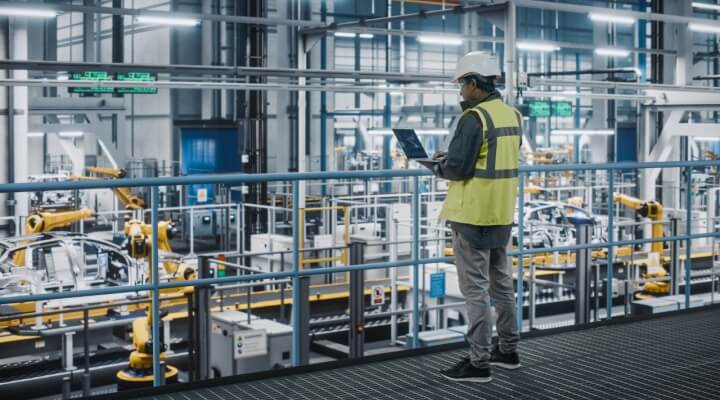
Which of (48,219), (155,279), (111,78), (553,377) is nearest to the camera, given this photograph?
(155,279)

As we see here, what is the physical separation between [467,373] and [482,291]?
0.55 metres

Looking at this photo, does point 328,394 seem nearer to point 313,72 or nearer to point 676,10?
point 313,72

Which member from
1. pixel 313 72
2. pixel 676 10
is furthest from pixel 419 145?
pixel 676 10

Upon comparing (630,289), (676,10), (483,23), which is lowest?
(630,289)

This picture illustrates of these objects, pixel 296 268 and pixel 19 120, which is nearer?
pixel 296 268

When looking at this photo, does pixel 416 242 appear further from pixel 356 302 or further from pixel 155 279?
pixel 356 302

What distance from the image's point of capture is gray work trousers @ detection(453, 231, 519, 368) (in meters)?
4.71

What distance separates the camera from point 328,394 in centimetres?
480

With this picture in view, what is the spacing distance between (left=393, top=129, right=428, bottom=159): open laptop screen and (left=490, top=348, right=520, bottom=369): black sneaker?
1.30m

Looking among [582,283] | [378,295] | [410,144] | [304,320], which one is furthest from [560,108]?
[410,144]

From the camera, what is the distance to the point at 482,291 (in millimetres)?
4699

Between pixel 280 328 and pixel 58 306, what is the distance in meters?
4.08

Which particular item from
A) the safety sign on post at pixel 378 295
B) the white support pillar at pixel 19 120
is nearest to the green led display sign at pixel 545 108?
the white support pillar at pixel 19 120

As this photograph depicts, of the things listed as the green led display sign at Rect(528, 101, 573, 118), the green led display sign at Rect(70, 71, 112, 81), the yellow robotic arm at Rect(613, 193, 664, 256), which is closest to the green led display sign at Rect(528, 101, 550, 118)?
the green led display sign at Rect(528, 101, 573, 118)
